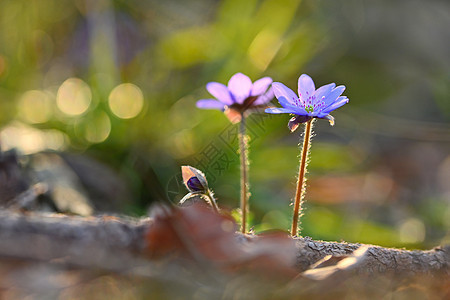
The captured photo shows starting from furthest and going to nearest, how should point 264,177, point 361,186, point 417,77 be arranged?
point 417,77
point 361,186
point 264,177

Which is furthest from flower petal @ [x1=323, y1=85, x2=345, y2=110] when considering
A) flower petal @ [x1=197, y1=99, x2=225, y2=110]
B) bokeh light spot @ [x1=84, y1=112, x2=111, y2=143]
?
bokeh light spot @ [x1=84, y1=112, x2=111, y2=143]

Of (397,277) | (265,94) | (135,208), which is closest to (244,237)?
(397,277)

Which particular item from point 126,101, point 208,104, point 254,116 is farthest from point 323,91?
point 126,101

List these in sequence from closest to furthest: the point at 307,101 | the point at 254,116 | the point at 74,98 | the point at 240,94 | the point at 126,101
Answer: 1. the point at 307,101
2. the point at 240,94
3. the point at 254,116
4. the point at 126,101
5. the point at 74,98

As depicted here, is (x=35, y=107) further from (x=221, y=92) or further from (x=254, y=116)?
(x=221, y=92)

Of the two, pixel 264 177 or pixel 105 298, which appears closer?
pixel 105 298

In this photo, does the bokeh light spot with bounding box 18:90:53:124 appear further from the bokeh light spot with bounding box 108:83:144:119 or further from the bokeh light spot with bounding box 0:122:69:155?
the bokeh light spot with bounding box 108:83:144:119

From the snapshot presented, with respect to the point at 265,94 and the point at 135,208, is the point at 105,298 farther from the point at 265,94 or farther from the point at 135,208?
the point at 135,208
